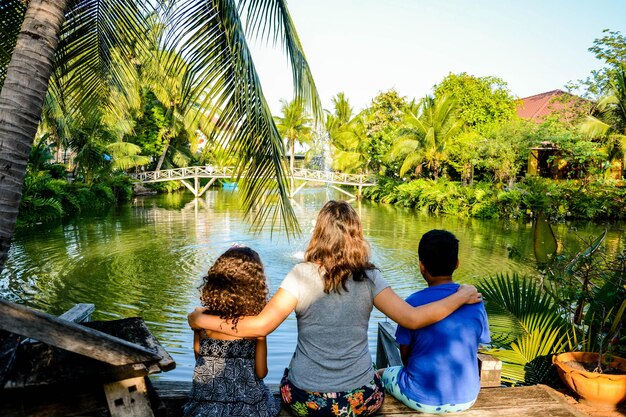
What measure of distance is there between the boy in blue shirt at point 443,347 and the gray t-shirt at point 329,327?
0.90 feet

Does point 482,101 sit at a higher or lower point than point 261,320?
higher

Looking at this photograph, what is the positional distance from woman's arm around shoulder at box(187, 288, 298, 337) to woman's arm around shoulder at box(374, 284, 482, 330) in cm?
38

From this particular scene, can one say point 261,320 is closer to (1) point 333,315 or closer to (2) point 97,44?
(1) point 333,315

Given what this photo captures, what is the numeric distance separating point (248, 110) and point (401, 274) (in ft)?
26.1

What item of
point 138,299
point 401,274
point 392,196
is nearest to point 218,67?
point 138,299

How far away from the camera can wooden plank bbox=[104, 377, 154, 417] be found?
1.69 metres

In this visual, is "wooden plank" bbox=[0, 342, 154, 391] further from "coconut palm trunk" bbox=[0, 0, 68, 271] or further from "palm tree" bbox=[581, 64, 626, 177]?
"palm tree" bbox=[581, 64, 626, 177]

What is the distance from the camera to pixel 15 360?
1.60 metres

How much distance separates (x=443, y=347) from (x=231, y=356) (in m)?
0.93

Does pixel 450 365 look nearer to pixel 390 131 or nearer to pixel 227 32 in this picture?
pixel 227 32

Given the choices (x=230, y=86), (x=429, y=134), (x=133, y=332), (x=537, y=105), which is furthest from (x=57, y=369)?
(x=537, y=105)

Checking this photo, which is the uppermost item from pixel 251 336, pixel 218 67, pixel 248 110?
pixel 218 67

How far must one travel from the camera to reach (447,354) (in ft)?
6.96

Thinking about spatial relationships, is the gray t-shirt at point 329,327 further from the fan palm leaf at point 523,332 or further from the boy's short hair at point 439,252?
the fan palm leaf at point 523,332
